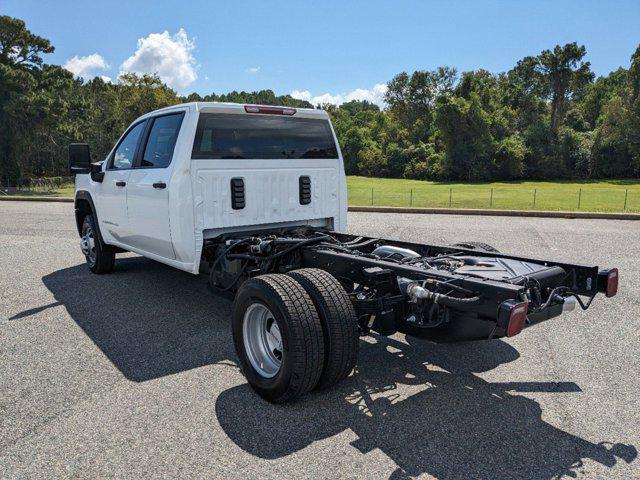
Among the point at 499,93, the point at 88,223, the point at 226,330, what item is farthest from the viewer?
the point at 499,93

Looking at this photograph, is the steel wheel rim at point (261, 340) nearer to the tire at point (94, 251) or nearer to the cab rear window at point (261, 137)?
the cab rear window at point (261, 137)

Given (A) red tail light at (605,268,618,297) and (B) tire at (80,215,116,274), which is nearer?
(A) red tail light at (605,268,618,297)

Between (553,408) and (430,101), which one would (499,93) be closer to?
(430,101)

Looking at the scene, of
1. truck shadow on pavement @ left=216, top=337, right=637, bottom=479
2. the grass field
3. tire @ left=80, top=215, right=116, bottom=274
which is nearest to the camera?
truck shadow on pavement @ left=216, top=337, right=637, bottom=479

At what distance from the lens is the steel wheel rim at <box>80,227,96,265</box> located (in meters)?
7.80

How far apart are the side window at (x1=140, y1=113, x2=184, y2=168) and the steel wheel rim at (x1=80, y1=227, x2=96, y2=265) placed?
8.00 ft

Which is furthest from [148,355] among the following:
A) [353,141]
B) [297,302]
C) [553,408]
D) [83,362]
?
[353,141]

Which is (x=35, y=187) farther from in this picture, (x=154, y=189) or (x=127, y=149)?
(x=154, y=189)

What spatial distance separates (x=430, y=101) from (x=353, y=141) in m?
20.9

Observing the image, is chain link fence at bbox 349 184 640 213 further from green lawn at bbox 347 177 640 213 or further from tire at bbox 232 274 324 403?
tire at bbox 232 274 324 403

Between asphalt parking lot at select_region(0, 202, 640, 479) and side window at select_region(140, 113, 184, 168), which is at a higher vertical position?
side window at select_region(140, 113, 184, 168)

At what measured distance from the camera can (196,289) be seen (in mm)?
7039

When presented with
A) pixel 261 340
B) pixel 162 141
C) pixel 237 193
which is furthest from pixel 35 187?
pixel 261 340

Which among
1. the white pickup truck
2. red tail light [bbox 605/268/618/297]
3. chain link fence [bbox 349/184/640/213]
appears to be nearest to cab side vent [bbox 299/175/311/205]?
the white pickup truck
